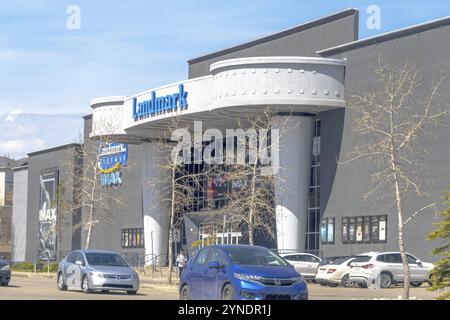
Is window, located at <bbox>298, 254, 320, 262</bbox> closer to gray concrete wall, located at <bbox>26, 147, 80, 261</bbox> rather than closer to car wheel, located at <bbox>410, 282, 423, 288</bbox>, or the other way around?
car wheel, located at <bbox>410, 282, 423, 288</bbox>

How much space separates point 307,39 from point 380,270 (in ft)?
76.4

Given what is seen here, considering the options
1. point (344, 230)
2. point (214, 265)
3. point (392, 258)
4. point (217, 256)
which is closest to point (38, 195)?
point (344, 230)

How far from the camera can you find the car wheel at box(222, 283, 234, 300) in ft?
68.4

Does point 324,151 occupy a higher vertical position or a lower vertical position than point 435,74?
lower

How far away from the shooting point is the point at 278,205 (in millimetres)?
54844

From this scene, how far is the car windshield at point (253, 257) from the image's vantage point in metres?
21.8

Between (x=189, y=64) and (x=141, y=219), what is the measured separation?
13062 mm

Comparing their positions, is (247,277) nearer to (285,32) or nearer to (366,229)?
(366,229)

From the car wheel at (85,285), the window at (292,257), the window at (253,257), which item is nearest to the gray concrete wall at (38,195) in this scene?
the window at (292,257)

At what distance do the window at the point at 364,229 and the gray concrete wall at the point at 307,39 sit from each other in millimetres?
10736

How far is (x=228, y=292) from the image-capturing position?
69.1 ft
